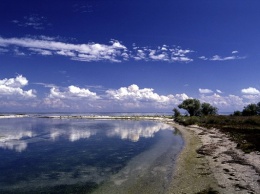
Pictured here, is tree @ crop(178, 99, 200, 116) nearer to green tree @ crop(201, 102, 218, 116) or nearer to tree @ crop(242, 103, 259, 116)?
green tree @ crop(201, 102, 218, 116)

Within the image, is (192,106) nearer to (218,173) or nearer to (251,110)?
(251,110)

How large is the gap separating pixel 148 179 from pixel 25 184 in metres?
11.3

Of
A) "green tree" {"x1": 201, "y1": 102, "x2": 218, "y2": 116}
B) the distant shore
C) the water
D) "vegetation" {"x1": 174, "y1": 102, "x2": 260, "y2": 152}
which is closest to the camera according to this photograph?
the distant shore

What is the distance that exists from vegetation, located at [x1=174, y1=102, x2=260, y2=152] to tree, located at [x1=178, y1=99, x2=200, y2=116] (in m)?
2.96

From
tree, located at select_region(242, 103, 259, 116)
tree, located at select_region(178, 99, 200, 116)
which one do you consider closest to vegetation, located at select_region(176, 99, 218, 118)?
tree, located at select_region(178, 99, 200, 116)

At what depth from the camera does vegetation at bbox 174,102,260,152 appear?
48094 mm

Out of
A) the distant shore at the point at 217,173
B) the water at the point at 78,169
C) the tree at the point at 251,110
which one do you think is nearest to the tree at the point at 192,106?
the tree at the point at 251,110

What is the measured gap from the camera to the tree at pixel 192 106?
148 metres

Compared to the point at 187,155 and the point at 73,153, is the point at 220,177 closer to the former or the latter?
the point at 187,155

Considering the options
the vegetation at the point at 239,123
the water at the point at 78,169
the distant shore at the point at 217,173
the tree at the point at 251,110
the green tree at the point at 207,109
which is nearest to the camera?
the distant shore at the point at 217,173

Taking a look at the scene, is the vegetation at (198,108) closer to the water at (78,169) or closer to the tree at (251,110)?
the tree at (251,110)

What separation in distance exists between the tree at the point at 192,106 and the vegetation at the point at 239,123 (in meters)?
2.96

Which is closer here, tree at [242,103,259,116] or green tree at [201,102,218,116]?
tree at [242,103,259,116]

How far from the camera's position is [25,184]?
944 inches
